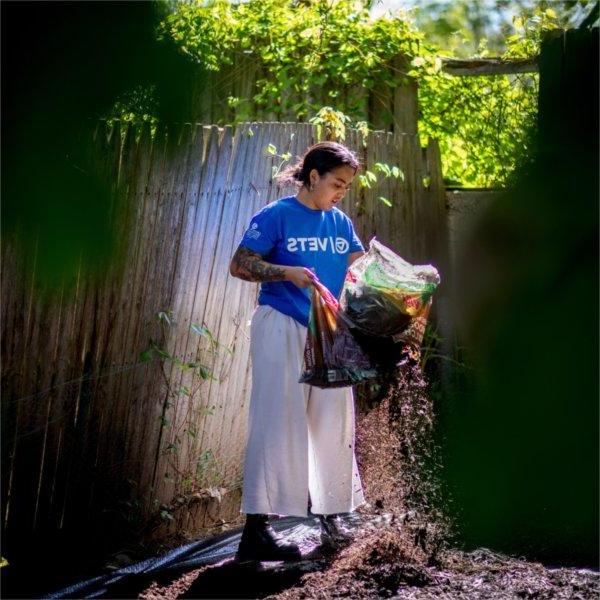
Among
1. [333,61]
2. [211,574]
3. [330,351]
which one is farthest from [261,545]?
[333,61]

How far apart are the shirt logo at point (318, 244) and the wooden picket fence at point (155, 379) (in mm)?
357

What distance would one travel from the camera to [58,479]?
4.42 meters

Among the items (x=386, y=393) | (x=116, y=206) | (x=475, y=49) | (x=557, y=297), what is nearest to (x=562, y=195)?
(x=557, y=297)

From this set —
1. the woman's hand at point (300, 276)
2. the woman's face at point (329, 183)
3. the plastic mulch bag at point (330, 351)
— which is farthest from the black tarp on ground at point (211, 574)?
the woman's face at point (329, 183)

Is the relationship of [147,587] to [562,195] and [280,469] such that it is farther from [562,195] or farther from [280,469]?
[562,195]

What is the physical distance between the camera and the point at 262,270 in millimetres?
4070

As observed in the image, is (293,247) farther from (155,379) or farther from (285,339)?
(155,379)

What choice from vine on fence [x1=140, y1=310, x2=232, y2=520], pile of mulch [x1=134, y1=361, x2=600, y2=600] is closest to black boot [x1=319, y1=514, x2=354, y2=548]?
pile of mulch [x1=134, y1=361, x2=600, y2=600]

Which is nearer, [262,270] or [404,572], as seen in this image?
[404,572]

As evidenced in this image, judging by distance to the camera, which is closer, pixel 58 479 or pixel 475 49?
pixel 475 49

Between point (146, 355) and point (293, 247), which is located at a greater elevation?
point (293, 247)

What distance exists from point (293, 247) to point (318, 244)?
13cm

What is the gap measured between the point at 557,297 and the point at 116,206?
51cm

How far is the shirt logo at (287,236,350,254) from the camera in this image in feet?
13.9
